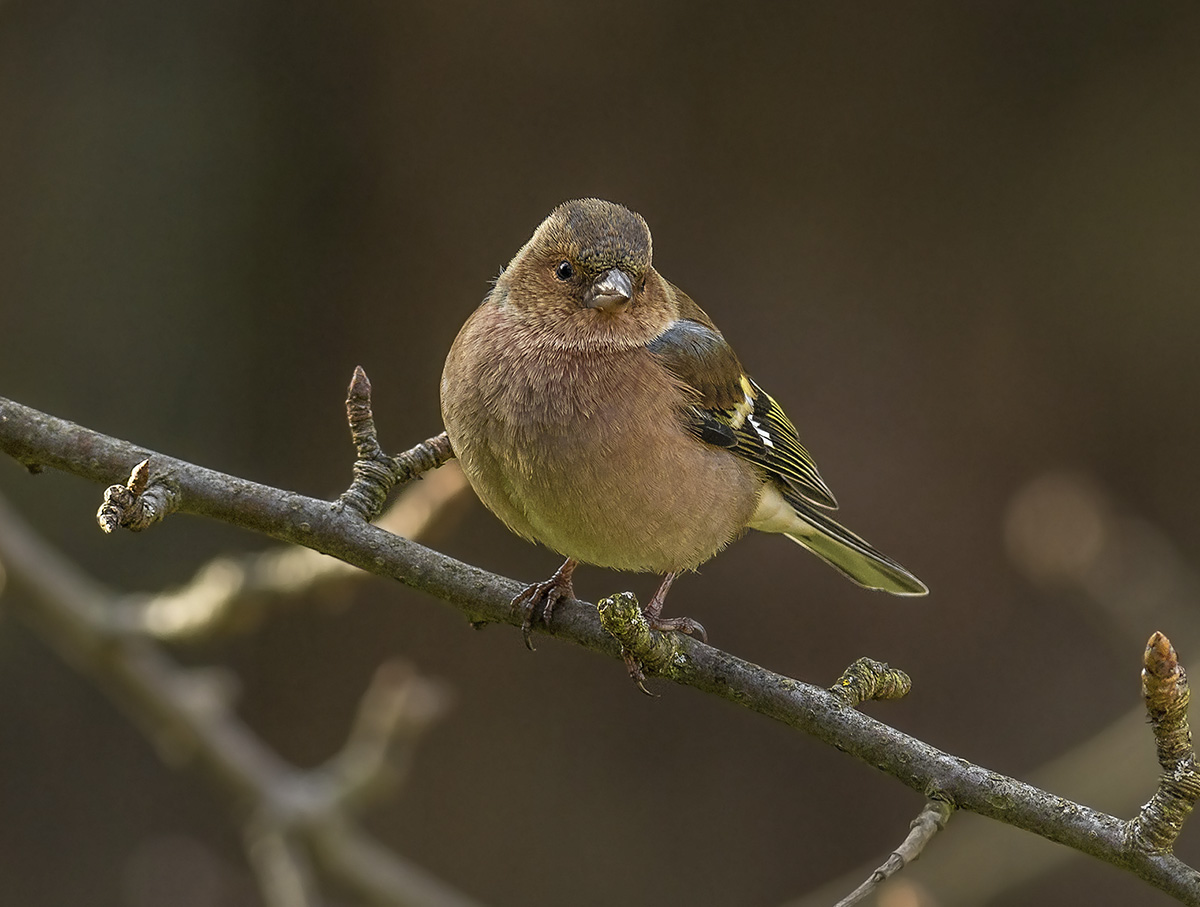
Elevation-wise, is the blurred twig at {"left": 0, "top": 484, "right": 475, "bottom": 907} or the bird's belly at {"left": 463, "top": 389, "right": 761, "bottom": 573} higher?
the bird's belly at {"left": 463, "top": 389, "right": 761, "bottom": 573}

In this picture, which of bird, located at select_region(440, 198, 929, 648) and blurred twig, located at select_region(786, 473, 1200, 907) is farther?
blurred twig, located at select_region(786, 473, 1200, 907)

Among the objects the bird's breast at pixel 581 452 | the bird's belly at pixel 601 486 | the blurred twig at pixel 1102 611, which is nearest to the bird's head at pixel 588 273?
the bird's breast at pixel 581 452

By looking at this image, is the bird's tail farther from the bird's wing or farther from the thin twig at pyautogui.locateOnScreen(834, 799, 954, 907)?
the thin twig at pyautogui.locateOnScreen(834, 799, 954, 907)

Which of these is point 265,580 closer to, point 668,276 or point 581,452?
point 581,452

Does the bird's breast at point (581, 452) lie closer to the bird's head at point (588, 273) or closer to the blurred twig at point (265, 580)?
the bird's head at point (588, 273)

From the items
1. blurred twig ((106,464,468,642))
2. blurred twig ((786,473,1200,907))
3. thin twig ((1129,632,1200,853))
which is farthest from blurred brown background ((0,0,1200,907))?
thin twig ((1129,632,1200,853))

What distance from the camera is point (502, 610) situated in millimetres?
2766

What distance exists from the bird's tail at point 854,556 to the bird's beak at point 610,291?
1039 millimetres

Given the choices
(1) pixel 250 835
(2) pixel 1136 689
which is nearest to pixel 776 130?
(2) pixel 1136 689

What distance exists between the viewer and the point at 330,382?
18.9ft

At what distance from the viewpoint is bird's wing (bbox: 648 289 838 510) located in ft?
11.9

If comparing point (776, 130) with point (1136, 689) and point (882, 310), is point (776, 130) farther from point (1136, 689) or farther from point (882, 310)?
point (1136, 689)

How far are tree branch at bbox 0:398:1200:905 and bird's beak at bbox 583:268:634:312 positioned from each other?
0.93 metres

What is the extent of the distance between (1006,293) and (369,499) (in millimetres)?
3945
